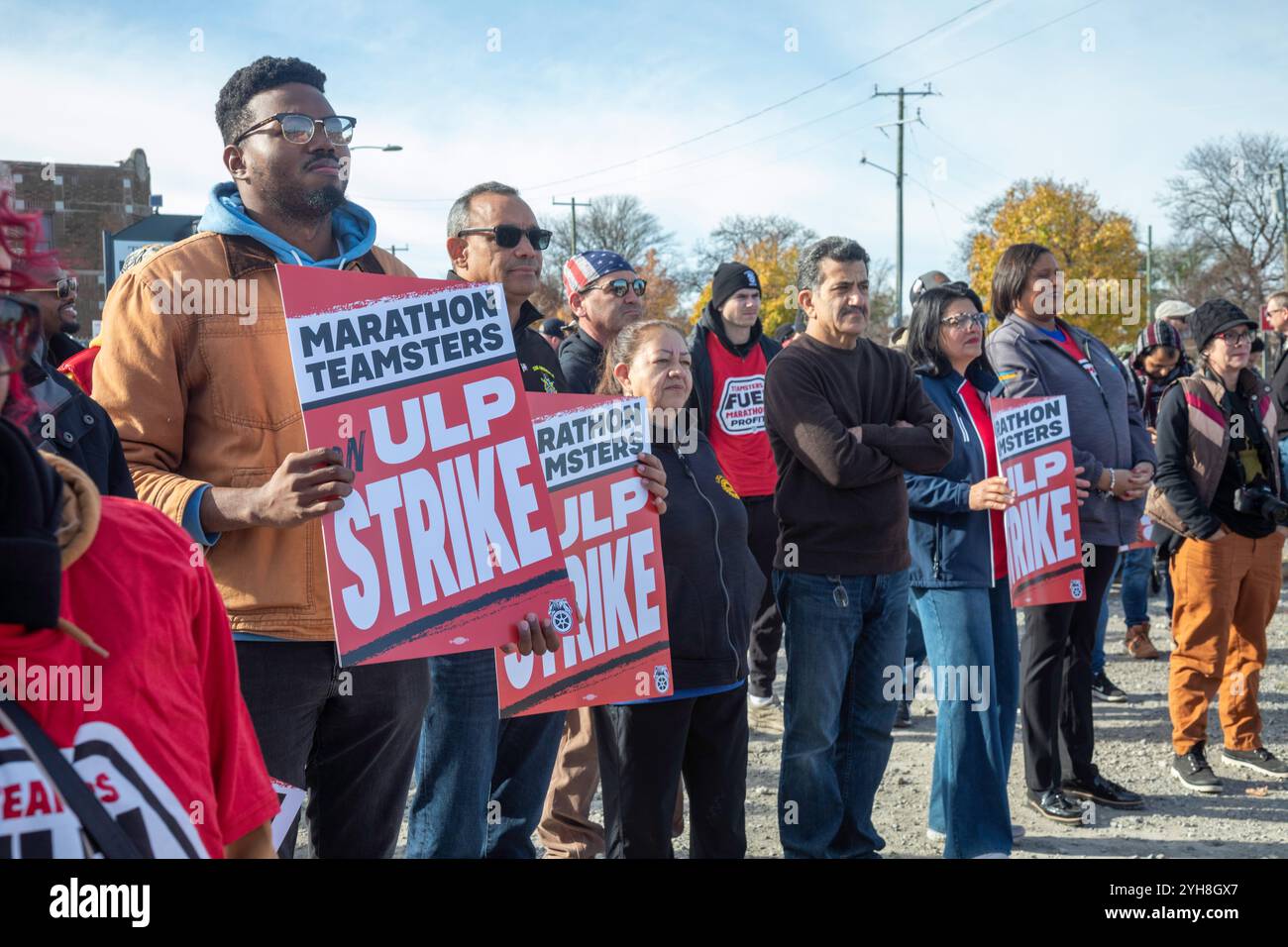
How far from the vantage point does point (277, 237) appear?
8.58 ft

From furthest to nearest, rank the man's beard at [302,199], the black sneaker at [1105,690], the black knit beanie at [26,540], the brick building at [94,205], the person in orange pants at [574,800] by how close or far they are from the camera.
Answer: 1. the brick building at [94,205]
2. the black sneaker at [1105,690]
3. the person in orange pants at [574,800]
4. the man's beard at [302,199]
5. the black knit beanie at [26,540]

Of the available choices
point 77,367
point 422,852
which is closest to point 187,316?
point 422,852

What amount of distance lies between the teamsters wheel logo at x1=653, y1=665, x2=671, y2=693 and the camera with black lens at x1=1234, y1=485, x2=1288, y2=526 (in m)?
3.57

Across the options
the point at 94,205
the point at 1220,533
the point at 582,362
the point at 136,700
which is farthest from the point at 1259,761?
the point at 94,205

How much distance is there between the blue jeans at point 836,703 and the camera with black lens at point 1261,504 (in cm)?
227

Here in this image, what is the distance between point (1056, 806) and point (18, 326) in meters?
4.70

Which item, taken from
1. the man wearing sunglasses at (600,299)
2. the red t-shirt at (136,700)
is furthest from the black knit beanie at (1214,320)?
the red t-shirt at (136,700)

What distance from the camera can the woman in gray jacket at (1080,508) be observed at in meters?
4.84

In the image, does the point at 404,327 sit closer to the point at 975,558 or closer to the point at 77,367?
the point at 77,367

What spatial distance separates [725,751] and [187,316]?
2.14m

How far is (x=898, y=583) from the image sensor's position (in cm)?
421

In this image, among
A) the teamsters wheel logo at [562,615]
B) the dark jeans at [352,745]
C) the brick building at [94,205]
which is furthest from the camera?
the brick building at [94,205]

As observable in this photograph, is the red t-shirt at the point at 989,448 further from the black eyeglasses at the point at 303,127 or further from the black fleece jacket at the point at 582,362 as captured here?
the black eyeglasses at the point at 303,127
